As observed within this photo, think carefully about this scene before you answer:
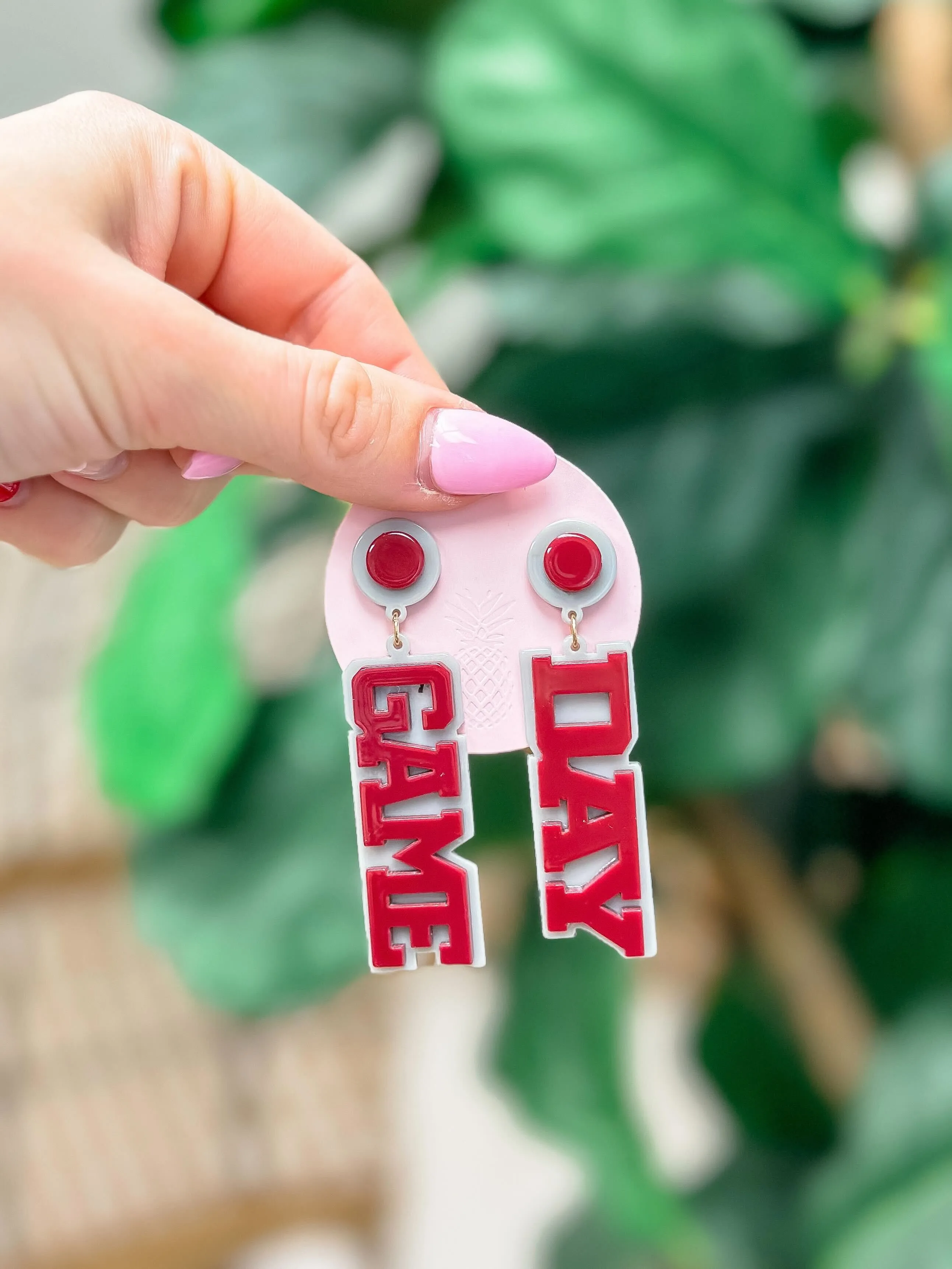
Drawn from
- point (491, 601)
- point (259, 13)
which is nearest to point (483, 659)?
point (491, 601)

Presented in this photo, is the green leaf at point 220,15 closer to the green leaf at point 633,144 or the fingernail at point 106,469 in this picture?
the green leaf at point 633,144

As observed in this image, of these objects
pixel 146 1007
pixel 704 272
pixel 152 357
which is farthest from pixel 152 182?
pixel 146 1007

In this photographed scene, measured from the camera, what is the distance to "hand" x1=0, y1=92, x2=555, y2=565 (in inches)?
14.4

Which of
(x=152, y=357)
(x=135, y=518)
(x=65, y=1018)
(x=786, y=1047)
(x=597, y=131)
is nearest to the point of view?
(x=152, y=357)

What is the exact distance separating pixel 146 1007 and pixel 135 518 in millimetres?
845

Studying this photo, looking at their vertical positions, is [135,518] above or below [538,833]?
above

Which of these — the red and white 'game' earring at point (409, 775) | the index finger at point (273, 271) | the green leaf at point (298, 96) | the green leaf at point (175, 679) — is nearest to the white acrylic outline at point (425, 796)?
the red and white 'game' earring at point (409, 775)

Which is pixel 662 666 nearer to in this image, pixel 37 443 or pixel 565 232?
pixel 565 232

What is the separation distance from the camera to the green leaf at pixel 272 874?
2.74 feet

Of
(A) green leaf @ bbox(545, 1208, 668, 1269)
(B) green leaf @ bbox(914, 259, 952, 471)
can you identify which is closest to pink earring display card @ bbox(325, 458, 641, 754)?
(B) green leaf @ bbox(914, 259, 952, 471)

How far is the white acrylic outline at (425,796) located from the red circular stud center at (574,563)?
1.9 inches

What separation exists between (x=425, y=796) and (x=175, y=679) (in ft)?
1.46

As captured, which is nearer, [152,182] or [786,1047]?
[152,182]

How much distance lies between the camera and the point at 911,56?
2.74 ft
